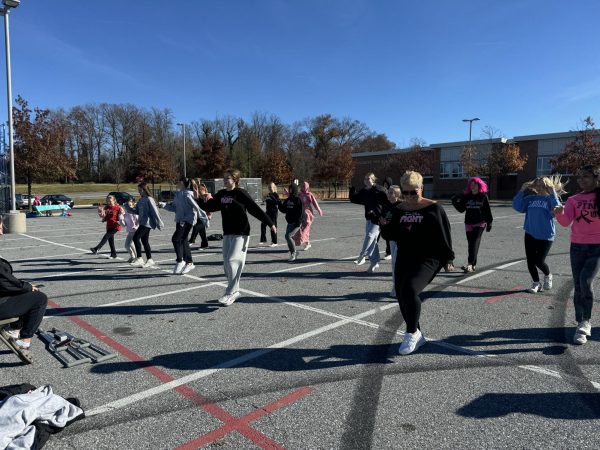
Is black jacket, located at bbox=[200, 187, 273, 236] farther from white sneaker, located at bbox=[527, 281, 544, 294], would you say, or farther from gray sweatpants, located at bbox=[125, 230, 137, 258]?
white sneaker, located at bbox=[527, 281, 544, 294]

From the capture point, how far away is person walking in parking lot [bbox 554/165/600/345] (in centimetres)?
431

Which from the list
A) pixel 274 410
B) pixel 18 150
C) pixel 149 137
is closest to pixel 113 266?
pixel 274 410

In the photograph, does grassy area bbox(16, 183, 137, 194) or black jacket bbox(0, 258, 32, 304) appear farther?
grassy area bbox(16, 183, 137, 194)

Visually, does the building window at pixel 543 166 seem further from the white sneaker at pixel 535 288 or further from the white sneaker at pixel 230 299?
the white sneaker at pixel 230 299

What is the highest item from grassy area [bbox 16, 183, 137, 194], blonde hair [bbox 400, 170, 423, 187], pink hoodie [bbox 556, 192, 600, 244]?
grassy area [bbox 16, 183, 137, 194]

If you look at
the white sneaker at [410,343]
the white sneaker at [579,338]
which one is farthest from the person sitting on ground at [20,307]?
the white sneaker at [579,338]

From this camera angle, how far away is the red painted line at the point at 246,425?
2.72 m

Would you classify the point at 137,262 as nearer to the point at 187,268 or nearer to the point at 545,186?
the point at 187,268

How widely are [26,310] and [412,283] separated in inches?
146

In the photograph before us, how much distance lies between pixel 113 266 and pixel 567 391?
830cm

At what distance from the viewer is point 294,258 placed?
9555mm

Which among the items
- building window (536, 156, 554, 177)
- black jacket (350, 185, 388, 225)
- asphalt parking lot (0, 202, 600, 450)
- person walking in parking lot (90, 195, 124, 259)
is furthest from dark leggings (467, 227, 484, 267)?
building window (536, 156, 554, 177)

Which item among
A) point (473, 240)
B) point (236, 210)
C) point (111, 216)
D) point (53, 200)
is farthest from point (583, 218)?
point (53, 200)

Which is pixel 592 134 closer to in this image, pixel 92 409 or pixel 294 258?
pixel 294 258
